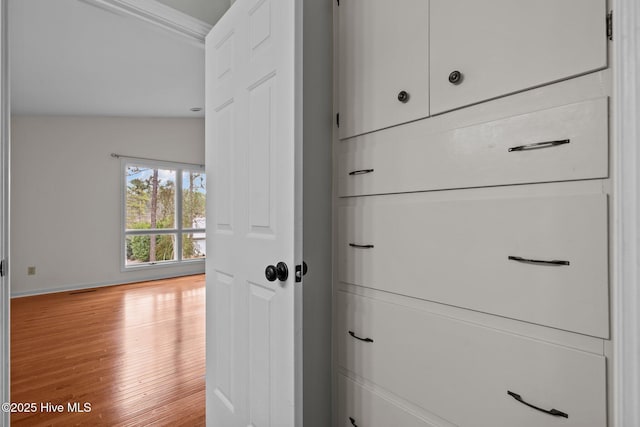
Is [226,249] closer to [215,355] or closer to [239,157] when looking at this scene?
[239,157]

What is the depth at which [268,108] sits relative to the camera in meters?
1.29

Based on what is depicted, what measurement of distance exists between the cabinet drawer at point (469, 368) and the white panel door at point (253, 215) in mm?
342

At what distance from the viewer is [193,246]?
6539 millimetres

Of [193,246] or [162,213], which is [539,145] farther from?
[193,246]

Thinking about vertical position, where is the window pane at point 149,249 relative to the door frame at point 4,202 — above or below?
below

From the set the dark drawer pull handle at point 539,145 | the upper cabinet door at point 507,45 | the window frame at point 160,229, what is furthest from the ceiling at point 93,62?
the dark drawer pull handle at point 539,145

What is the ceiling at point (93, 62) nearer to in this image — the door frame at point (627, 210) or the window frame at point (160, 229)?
the window frame at point (160, 229)

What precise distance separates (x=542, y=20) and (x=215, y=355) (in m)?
1.83

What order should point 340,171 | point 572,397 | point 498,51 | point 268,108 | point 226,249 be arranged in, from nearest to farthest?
point 572,397, point 498,51, point 268,108, point 340,171, point 226,249

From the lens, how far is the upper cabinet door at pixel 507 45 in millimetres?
802

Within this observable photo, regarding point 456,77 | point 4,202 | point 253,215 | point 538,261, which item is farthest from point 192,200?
point 538,261

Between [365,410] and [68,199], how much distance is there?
214 inches

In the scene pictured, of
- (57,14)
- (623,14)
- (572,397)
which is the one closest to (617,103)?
(623,14)

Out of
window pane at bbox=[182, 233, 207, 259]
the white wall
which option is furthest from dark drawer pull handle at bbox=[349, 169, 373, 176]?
window pane at bbox=[182, 233, 207, 259]
